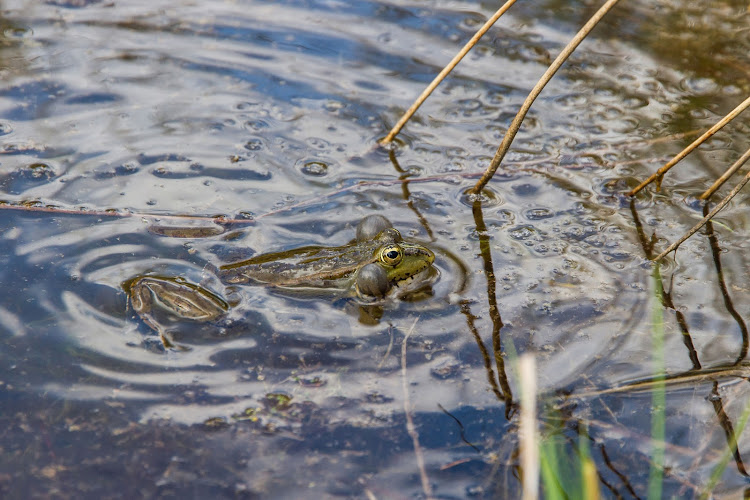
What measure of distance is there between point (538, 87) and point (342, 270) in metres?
1.63

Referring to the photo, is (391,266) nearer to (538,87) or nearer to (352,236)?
(352,236)

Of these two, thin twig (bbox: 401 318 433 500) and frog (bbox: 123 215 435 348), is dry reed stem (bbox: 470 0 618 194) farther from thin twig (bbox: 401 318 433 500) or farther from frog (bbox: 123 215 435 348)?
thin twig (bbox: 401 318 433 500)

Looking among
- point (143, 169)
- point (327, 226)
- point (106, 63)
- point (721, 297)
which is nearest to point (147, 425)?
point (327, 226)

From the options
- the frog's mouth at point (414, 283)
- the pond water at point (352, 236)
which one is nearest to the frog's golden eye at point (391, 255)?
the frog's mouth at point (414, 283)

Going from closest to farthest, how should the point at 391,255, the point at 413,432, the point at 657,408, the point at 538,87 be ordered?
the point at 413,432 → the point at 657,408 → the point at 538,87 → the point at 391,255

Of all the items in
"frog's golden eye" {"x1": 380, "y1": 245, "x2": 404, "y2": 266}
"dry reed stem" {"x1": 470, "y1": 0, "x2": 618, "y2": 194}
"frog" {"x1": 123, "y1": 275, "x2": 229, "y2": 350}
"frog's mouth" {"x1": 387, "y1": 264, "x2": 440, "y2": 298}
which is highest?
"dry reed stem" {"x1": 470, "y1": 0, "x2": 618, "y2": 194}

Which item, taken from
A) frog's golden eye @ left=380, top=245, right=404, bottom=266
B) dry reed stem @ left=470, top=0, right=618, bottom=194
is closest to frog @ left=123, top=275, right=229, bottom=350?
frog's golden eye @ left=380, top=245, right=404, bottom=266

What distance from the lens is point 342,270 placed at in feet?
13.6

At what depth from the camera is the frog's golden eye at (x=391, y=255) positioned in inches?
161

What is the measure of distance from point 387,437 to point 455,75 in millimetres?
4078

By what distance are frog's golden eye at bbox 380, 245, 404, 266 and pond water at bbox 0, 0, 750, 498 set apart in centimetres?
28

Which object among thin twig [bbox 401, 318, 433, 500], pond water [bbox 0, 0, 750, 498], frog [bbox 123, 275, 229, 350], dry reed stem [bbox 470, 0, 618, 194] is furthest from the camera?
frog [bbox 123, 275, 229, 350]

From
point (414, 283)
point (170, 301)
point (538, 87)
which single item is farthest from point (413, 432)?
point (538, 87)

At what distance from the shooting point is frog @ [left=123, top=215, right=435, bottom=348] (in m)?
4.00
